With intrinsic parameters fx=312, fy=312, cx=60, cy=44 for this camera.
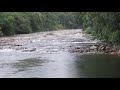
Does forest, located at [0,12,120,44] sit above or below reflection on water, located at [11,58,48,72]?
above

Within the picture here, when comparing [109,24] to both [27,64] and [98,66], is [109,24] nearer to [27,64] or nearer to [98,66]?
[98,66]

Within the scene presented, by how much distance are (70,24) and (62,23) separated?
5.05 feet

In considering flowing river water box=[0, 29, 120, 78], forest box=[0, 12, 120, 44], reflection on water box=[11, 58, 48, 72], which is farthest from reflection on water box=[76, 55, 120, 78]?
forest box=[0, 12, 120, 44]

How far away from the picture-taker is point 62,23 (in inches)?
2336

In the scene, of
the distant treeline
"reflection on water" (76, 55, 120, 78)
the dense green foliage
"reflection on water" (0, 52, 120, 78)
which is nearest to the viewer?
"reflection on water" (0, 52, 120, 78)

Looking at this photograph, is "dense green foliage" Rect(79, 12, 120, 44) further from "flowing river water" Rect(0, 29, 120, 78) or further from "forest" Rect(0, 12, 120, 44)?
"flowing river water" Rect(0, 29, 120, 78)

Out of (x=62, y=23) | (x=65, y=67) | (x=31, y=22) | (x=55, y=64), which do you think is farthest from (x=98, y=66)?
(x=62, y=23)

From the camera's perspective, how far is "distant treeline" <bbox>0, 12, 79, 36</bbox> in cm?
3653

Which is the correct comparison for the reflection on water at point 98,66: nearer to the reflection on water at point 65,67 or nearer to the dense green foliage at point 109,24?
the reflection on water at point 65,67

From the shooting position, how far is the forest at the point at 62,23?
21.5 metres

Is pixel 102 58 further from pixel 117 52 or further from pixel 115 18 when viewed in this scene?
pixel 115 18
